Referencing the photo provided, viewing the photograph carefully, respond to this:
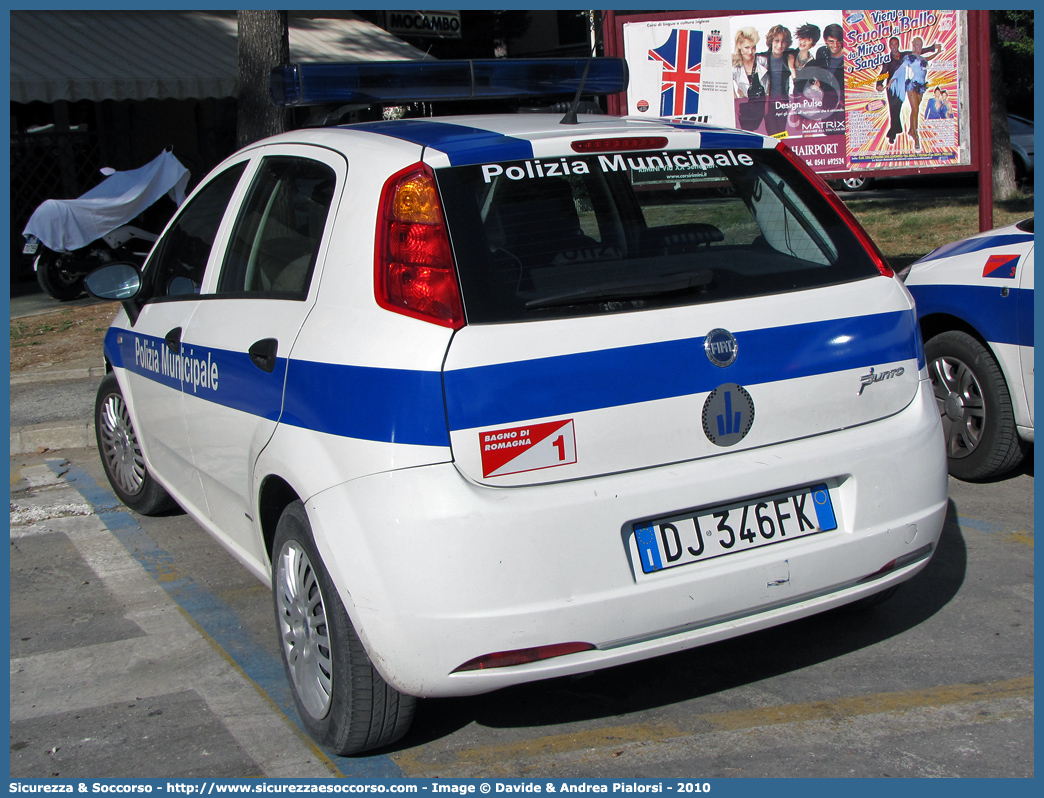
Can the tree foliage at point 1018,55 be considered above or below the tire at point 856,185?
above

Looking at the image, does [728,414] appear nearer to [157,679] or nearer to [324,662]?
[324,662]

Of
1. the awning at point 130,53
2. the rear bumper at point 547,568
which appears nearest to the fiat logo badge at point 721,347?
the rear bumper at point 547,568

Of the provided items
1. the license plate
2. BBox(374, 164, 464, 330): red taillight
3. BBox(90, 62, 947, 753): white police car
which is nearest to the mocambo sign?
BBox(90, 62, 947, 753): white police car

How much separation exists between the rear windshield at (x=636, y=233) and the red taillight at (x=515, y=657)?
836 millimetres

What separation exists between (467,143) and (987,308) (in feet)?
10.3

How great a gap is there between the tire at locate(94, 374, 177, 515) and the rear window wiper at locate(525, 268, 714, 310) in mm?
2923

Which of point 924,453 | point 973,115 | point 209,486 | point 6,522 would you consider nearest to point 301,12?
point 973,115

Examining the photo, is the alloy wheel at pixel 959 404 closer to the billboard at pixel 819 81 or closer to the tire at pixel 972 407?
the tire at pixel 972 407

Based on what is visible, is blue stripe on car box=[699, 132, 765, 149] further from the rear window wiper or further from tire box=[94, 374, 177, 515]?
tire box=[94, 374, 177, 515]

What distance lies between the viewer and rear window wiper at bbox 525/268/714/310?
2695 mm

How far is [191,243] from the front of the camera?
13.5 feet

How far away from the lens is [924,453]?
306 centimetres

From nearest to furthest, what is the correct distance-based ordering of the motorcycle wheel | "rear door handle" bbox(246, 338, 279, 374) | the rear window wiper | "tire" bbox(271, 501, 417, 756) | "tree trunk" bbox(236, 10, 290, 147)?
the rear window wiper
"tire" bbox(271, 501, 417, 756)
"rear door handle" bbox(246, 338, 279, 374)
"tree trunk" bbox(236, 10, 290, 147)
the motorcycle wheel

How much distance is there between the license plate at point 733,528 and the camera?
106 inches
